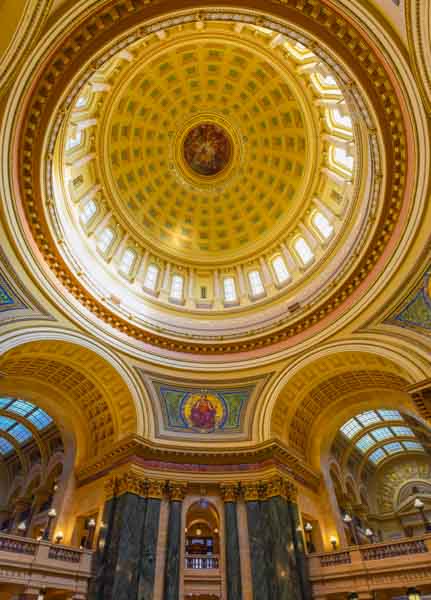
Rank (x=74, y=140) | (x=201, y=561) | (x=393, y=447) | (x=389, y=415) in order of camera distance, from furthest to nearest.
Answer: (x=393, y=447), (x=389, y=415), (x=74, y=140), (x=201, y=561)

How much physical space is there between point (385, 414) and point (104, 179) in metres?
26.4

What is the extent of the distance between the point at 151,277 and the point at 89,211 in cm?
609

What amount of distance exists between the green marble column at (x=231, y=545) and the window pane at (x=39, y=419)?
44.0 ft

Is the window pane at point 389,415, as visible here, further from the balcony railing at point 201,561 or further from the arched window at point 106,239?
the arched window at point 106,239

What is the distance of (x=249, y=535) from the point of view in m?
18.5

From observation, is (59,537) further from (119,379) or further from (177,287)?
(177,287)

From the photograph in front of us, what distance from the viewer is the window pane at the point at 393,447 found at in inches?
1310

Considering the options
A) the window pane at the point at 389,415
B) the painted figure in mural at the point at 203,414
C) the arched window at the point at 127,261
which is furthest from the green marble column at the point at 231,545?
the window pane at the point at 389,415

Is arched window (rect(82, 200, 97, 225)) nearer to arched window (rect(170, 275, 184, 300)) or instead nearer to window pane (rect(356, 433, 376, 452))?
arched window (rect(170, 275, 184, 300))

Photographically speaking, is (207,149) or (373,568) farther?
(207,149)

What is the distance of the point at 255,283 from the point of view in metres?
29.1

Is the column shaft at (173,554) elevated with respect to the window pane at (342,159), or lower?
lower

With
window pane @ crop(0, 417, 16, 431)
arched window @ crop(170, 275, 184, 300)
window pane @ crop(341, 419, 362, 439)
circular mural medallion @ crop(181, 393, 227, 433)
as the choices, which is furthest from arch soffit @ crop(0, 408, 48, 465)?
window pane @ crop(341, 419, 362, 439)

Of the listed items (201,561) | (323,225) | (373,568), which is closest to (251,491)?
(201,561)
